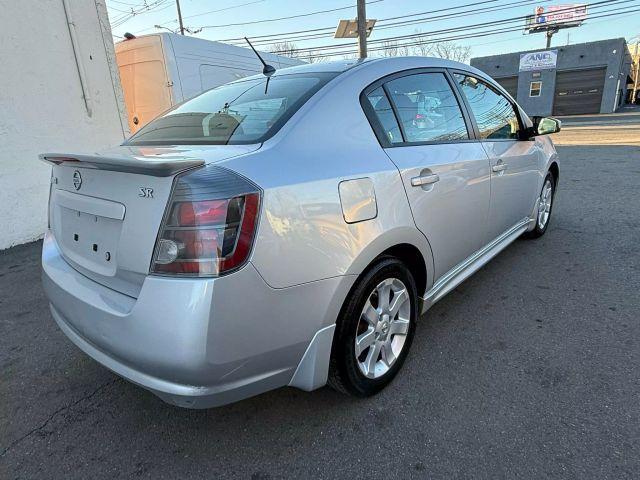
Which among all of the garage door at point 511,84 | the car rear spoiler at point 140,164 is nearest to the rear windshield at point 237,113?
the car rear spoiler at point 140,164

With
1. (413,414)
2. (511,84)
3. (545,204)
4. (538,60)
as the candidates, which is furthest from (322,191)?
(511,84)

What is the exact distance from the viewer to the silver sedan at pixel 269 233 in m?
1.43

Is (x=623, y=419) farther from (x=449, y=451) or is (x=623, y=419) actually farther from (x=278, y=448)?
(x=278, y=448)

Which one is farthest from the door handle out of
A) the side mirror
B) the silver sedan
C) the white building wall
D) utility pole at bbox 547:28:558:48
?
utility pole at bbox 547:28:558:48

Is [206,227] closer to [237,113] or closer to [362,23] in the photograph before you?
[237,113]

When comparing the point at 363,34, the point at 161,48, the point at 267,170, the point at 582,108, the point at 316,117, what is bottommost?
the point at 582,108

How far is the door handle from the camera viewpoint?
2127 millimetres

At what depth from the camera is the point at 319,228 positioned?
5.36 feet

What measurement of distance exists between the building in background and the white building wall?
32635 mm

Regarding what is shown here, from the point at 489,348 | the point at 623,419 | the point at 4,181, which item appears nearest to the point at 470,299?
the point at 489,348

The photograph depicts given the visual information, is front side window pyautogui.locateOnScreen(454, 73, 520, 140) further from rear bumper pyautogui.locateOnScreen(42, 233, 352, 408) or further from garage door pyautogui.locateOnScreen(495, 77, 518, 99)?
garage door pyautogui.locateOnScreen(495, 77, 518, 99)

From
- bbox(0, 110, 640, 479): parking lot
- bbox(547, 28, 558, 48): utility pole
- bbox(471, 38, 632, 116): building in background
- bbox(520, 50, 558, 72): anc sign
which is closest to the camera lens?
bbox(0, 110, 640, 479): parking lot

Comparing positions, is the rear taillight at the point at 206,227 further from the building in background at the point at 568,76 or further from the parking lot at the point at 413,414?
the building in background at the point at 568,76

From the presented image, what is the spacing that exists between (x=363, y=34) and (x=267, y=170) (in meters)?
14.1
